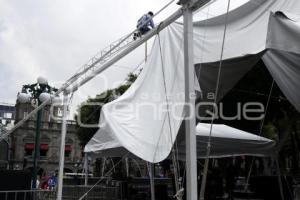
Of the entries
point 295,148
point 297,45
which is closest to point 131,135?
point 297,45

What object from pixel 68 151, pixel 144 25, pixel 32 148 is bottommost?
pixel 144 25

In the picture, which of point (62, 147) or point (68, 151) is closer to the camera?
point (62, 147)

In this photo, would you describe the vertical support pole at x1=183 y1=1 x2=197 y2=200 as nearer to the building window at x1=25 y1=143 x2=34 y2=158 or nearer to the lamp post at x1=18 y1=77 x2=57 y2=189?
the lamp post at x1=18 y1=77 x2=57 y2=189

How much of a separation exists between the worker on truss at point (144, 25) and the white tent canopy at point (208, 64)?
0.49 m

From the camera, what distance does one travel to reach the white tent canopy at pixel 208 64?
6602mm

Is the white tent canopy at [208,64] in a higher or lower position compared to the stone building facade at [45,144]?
lower

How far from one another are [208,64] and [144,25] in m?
1.43

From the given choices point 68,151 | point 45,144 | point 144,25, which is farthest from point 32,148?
point 144,25

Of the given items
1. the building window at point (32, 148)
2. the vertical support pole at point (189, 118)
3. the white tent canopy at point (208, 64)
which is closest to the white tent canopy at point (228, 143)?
the white tent canopy at point (208, 64)

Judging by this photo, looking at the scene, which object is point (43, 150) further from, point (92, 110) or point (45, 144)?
point (92, 110)

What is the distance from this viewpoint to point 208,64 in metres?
7.56

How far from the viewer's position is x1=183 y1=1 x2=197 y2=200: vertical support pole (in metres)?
4.96

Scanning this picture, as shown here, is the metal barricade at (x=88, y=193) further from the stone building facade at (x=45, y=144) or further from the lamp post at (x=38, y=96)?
the stone building facade at (x=45, y=144)

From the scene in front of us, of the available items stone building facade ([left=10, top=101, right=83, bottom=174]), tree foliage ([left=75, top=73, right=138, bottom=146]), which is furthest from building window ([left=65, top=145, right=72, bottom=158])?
tree foliage ([left=75, top=73, right=138, bottom=146])
